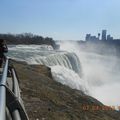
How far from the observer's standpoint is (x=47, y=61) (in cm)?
2930

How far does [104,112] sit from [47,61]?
1927cm

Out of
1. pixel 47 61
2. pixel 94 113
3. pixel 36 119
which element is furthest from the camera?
pixel 47 61

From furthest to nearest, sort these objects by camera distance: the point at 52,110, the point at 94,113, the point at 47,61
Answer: the point at 47,61
the point at 94,113
the point at 52,110

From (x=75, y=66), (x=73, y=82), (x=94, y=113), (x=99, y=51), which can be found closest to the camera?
(x=94, y=113)

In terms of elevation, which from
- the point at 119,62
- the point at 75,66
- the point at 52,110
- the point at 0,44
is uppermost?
the point at 0,44

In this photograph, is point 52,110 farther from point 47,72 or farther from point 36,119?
point 47,72

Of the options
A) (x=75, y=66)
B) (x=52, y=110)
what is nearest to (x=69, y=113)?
(x=52, y=110)

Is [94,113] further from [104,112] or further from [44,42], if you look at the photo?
[44,42]

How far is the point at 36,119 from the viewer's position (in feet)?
22.8

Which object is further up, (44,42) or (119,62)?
(44,42)

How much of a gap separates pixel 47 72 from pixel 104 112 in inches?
345

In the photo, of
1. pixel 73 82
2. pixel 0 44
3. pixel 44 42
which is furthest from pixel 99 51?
pixel 0 44

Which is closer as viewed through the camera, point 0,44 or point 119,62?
point 0,44

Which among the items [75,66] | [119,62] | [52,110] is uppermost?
[52,110]
